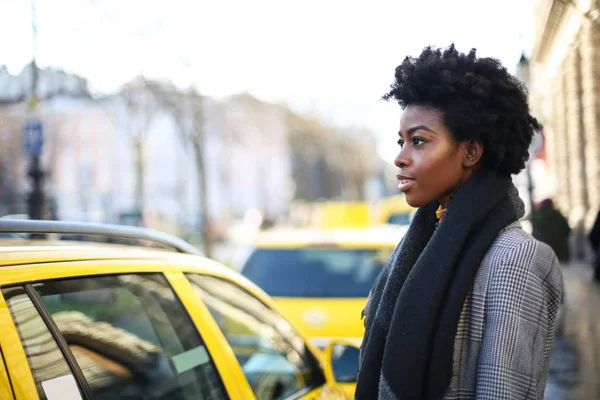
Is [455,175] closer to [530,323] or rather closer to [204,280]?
[530,323]

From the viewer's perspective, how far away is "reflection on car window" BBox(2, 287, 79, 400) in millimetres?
2031

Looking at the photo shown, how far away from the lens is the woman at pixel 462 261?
1.92 m

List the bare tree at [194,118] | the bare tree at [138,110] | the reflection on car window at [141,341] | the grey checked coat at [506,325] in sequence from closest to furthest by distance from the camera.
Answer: the grey checked coat at [506,325], the reflection on car window at [141,341], the bare tree at [194,118], the bare tree at [138,110]

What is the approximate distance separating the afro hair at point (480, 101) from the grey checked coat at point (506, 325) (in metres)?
0.27

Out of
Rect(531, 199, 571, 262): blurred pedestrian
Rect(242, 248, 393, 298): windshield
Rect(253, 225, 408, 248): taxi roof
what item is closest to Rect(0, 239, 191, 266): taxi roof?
Rect(242, 248, 393, 298): windshield

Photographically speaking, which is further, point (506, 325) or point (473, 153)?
point (473, 153)

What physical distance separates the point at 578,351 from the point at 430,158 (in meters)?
8.57

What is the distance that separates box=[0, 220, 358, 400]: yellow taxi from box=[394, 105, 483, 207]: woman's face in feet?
3.33

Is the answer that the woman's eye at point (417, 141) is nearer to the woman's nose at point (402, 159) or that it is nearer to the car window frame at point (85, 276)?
the woman's nose at point (402, 159)

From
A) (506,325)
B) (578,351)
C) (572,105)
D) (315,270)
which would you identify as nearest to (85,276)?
(506,325)

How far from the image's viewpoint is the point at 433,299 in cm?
195

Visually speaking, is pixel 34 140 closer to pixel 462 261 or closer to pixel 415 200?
pixel 415 200

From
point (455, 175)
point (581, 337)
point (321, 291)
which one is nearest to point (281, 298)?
point (321, 291)

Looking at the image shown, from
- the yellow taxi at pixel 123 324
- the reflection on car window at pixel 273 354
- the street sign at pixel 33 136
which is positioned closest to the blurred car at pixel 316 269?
Answer: the reflection on car window at pixel 273 354
